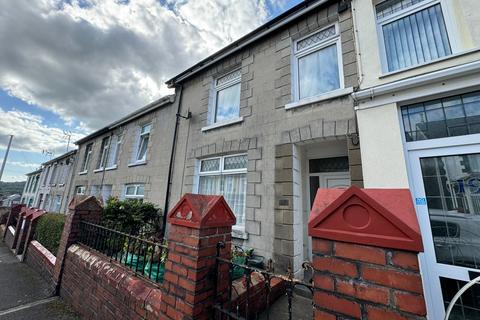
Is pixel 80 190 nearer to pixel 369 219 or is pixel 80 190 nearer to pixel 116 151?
pixel 116 151

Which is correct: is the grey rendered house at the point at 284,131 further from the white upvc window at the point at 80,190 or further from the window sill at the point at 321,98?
the white upvc window at the point at 80,190

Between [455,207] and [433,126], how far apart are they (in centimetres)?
122

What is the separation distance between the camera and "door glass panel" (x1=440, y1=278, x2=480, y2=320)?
8.70ft

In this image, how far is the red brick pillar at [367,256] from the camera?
102 centimetres

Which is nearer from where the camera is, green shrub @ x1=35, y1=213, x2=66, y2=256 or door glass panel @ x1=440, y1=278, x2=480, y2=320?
door glass panel @ x1=440, y1=278, x2=480, y2=320

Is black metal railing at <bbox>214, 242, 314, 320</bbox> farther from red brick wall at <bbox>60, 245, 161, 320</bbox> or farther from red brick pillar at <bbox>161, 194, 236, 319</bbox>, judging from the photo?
red brick wall at <bbox>60, 245, 161, 320</bbox>

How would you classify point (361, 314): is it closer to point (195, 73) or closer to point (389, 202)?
point (389, 202)

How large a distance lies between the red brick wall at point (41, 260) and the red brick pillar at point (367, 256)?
17.5ft

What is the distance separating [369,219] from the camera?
1.14 meters

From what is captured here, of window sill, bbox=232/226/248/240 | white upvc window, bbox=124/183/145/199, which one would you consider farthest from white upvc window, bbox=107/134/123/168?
window sill, bbox=232/226/248/240

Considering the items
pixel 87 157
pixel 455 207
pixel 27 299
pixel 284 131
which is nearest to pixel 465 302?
pixel 455 207

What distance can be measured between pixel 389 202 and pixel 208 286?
1.64 m

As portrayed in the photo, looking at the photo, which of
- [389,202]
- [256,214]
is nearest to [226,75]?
[256,214]

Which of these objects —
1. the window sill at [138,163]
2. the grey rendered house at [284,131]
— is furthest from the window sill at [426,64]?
the window sill at [138,163]
